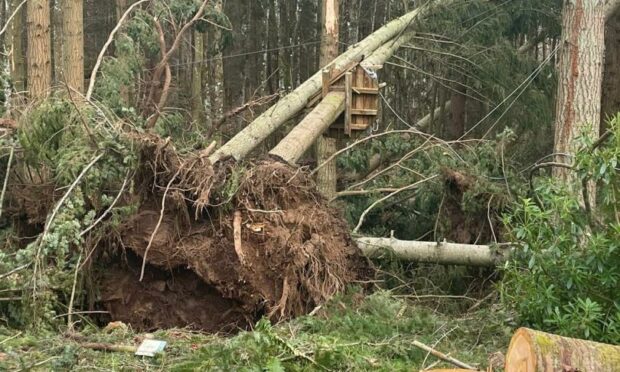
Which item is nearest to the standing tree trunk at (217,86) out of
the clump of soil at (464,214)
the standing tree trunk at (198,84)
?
the standing tree trunk at (198,84)

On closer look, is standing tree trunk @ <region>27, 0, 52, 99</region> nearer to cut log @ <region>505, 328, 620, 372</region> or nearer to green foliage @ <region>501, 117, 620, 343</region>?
green foliage @ <region>501, 117, 620, 343</region>

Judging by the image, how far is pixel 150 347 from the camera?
15.5 ft

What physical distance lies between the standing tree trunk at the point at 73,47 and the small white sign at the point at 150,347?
464 cm

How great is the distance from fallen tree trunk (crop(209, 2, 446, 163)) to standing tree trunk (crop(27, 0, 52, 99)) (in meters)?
2.31

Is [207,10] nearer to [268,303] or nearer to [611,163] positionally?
[268,303]

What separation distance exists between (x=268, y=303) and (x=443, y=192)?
3.15 meters

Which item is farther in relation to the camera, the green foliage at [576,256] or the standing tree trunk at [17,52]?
the standing tree trunk at [17,52]

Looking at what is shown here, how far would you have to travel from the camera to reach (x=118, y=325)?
5633 mm

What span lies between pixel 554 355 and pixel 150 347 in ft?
8.77

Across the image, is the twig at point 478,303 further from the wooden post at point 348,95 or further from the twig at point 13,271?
the twig at point 13,271

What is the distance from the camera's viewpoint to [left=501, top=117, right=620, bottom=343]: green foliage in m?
4.32

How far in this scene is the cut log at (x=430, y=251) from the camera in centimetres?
766

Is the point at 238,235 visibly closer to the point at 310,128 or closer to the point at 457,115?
the point at 310,128

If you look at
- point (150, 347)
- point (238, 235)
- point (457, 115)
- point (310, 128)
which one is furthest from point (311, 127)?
point (457, 115)
